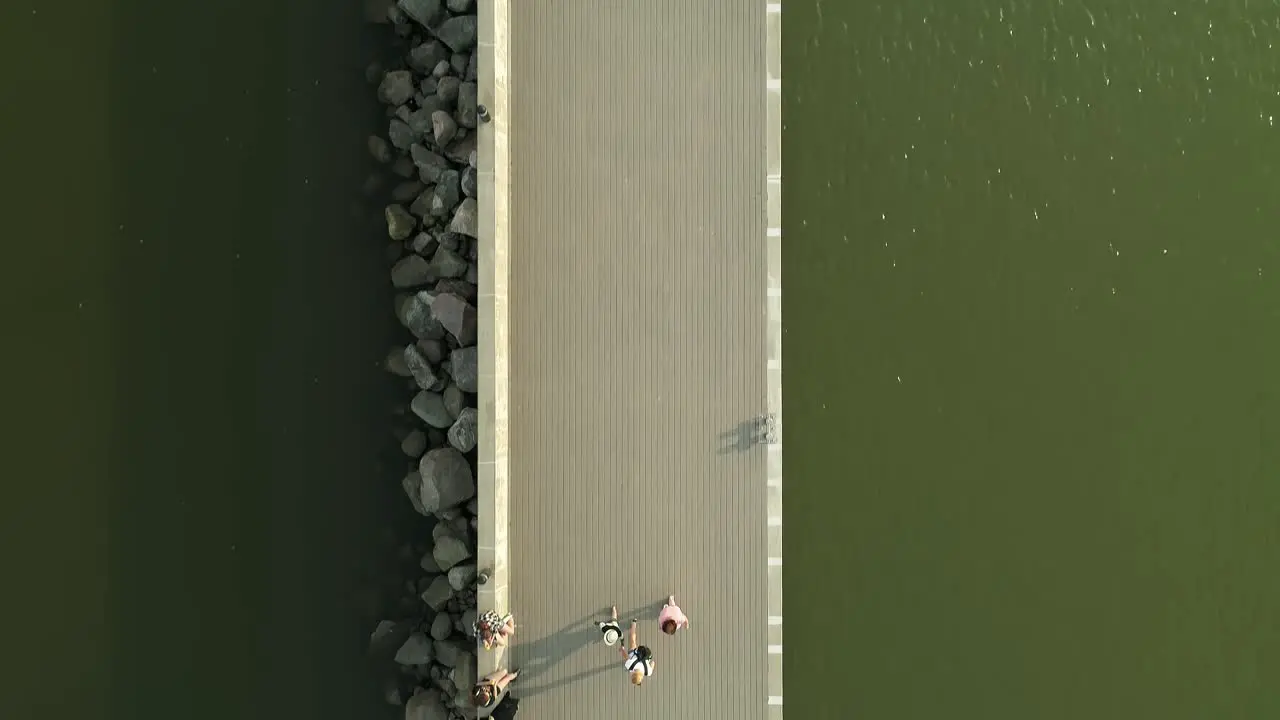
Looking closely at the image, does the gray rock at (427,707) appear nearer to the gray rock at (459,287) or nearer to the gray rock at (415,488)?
the gray rock at (415,488)

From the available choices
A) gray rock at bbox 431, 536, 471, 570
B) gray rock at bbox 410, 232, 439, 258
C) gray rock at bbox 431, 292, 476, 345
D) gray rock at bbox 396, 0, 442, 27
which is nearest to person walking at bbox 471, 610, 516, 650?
gray rock at bbox 431, 536, 471, 570

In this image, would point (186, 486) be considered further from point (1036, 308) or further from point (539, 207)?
point (1036, 308)

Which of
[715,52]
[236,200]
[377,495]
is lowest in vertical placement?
→ [377,495]

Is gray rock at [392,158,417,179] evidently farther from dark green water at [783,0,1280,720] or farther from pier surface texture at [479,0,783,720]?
dark green water at [783,0,1280,720]

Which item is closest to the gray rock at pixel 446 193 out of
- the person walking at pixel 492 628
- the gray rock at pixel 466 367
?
the gray rock at pixel 466 367

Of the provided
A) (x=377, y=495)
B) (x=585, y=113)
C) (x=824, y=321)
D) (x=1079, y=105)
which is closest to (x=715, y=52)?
(x=585, y=113)

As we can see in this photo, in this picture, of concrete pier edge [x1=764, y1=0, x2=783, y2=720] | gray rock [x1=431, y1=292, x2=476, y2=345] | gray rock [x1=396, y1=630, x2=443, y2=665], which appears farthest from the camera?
gray rock [x1=396, y1=630, x2=443, y2=665]
